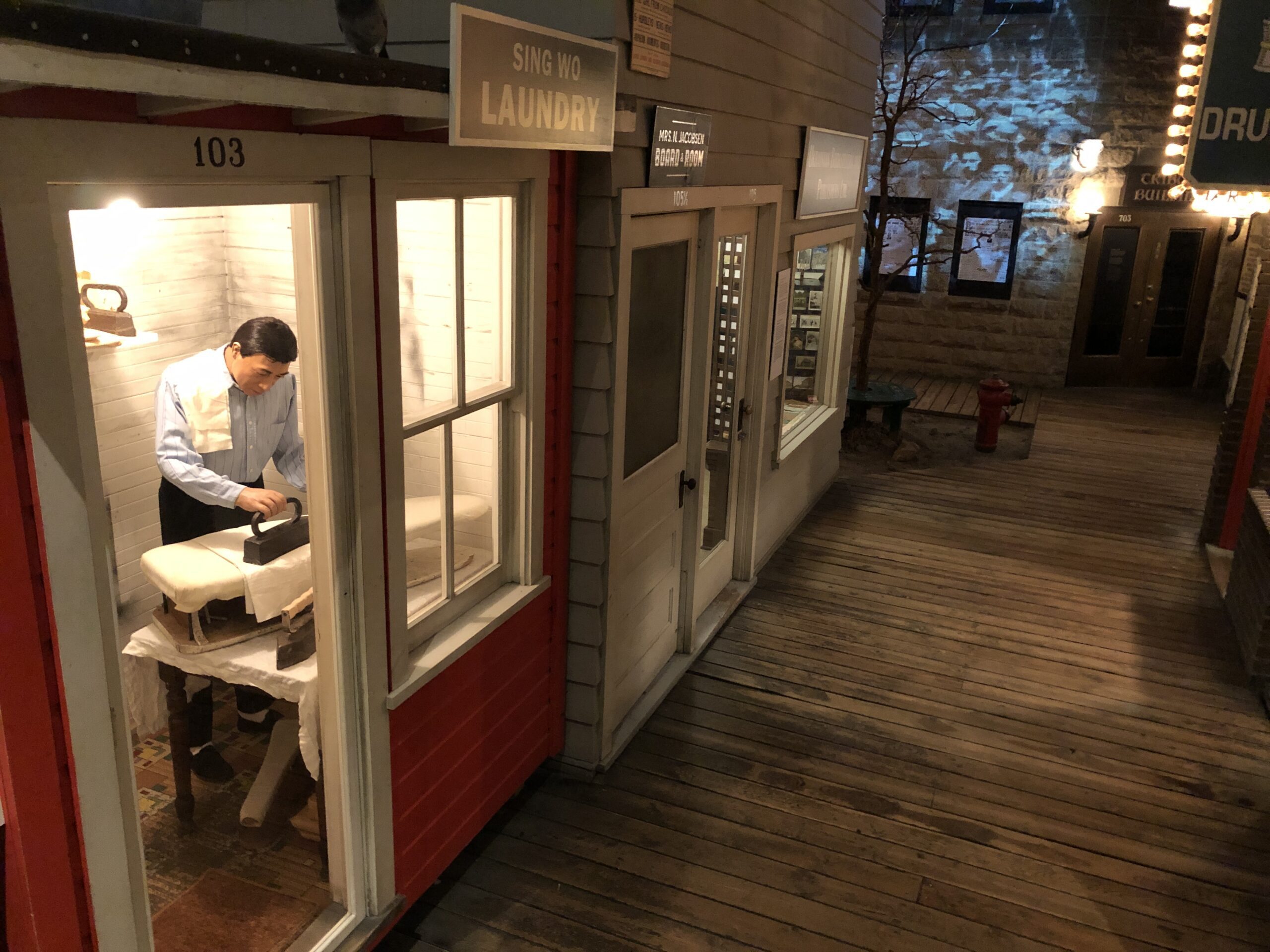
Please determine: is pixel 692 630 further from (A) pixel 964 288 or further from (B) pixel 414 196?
(A) pixel 964 288

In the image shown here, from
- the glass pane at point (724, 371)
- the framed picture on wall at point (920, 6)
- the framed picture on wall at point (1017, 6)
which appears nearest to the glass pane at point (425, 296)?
the glass pane at point (724, 371)

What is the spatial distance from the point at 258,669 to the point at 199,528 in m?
1.08

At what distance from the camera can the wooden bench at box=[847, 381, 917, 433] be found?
335 inches

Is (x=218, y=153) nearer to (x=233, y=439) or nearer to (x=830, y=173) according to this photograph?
(x=233, y=439)

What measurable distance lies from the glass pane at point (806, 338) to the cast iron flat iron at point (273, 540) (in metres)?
3.84

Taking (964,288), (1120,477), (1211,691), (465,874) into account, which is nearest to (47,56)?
(465,874)

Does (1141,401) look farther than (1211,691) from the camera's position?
Yes

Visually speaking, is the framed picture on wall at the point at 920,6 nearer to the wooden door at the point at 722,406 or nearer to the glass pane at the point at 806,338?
the glass pane at the point at 806,338

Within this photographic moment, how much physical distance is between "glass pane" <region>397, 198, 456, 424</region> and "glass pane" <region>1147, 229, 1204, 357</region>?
1077cm

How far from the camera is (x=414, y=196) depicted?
2494 mm

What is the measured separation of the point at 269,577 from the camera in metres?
2.89

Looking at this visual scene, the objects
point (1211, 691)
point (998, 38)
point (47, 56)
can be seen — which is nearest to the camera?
point (47, 56)

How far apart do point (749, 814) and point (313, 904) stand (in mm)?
1515

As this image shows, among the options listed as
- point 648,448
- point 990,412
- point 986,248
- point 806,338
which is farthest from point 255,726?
point 986,248
